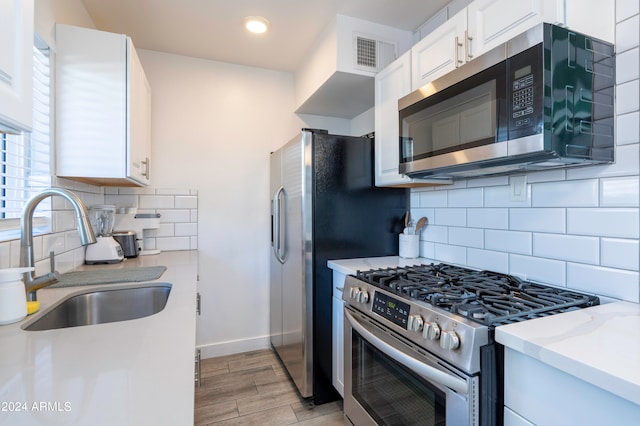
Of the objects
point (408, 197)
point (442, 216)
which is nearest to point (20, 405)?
point (442, 216)

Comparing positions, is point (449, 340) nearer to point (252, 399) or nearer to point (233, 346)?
point (252, 399)

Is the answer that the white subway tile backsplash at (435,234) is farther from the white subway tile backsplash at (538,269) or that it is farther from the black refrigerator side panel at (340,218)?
the white subway tile backsplash at (538,269)

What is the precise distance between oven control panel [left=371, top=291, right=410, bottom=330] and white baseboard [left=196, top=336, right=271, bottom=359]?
5.90 feet

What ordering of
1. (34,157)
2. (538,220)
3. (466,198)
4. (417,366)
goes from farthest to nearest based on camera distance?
(466,198) < (34,157) < (538,220) < (417,366)

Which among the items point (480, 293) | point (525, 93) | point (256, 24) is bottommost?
point (480, 293)

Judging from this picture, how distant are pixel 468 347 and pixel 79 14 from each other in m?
2.63

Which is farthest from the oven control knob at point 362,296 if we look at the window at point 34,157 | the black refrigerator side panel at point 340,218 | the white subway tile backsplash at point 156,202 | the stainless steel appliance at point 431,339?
the white subway tile backsplash at point 156,202

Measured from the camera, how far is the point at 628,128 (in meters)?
1.09

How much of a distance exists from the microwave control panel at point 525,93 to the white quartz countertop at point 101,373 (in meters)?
1.21

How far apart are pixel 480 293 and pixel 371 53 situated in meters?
1.64

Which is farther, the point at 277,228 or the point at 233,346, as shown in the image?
the point at 233,346

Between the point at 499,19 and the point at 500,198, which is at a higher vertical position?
the point at 499,19

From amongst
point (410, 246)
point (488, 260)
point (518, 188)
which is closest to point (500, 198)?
point (518, 188)

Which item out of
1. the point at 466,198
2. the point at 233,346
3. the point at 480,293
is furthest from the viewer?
the point at 233,346
